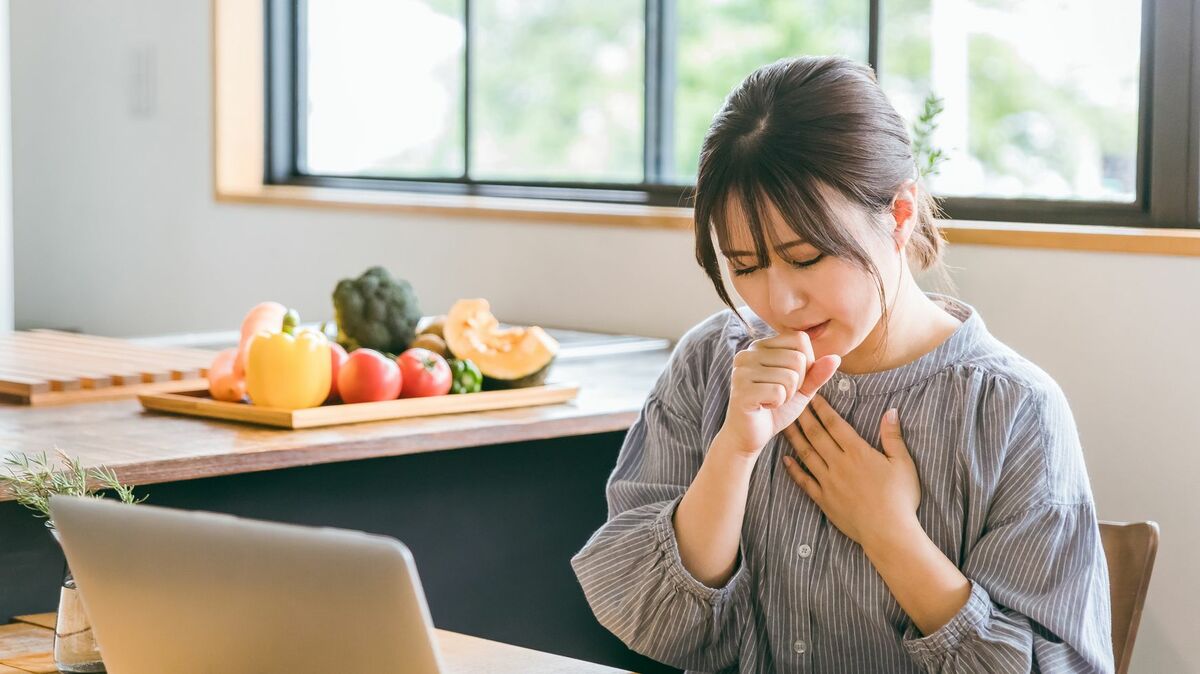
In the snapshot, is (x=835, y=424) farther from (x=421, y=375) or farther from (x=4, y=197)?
(x=4, y=197)

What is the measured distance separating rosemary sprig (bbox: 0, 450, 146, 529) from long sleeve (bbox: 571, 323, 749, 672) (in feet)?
1.51

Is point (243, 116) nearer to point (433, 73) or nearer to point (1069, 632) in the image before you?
point (1069, 632)

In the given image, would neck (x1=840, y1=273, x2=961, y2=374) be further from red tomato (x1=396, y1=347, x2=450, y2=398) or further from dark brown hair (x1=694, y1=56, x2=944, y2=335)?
red tomato (x1=396, y1=347, x2=450, y2=398)

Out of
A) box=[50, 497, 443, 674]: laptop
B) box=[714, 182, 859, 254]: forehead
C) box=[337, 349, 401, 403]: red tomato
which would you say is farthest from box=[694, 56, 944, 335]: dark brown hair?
box=[337, 349, 401, 403]: red tomato

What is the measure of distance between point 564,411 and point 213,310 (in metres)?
1.88

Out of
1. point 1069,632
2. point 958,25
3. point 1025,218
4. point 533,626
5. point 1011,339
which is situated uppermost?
point 958,25

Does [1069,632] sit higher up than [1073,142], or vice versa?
[1073,142]

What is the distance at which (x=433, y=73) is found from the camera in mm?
7957

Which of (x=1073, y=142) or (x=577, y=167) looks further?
(x=577, y=167)

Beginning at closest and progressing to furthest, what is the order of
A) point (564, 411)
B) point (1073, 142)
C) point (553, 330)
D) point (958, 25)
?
point (564, 411) → point (553, 330) → point (958, 25) → point (1073, 142)

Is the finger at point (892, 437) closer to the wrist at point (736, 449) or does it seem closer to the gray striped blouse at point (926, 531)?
the gray striped blouse at point (926, 531)

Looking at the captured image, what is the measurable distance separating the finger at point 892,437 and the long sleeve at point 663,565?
0.18m

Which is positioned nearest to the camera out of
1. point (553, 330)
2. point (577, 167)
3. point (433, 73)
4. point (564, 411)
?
point (564, 411)

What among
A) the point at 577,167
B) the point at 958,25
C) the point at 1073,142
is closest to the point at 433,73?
the point at 577,167
